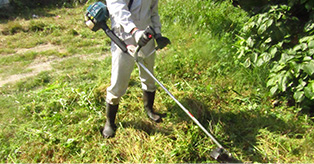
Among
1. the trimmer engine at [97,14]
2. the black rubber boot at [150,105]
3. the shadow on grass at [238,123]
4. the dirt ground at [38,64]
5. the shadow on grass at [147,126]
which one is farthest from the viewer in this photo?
the dirt ground at [38,64]

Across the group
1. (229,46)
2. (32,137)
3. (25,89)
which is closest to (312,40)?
(229,46)

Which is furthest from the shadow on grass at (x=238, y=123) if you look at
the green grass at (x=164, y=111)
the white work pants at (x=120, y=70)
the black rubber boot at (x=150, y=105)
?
the white work pants at (x=120, y=70)

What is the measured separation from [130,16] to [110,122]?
1.41 meters

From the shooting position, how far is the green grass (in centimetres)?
280

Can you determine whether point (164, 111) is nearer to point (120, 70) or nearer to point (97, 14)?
point (120, 70)

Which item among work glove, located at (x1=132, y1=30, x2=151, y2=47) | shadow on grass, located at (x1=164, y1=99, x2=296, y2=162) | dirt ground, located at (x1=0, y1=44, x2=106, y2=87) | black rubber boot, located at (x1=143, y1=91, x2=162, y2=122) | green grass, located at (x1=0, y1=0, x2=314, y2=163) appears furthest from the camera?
dirt ground, located at (x1=0, y1=44, x2=106, y2=87)

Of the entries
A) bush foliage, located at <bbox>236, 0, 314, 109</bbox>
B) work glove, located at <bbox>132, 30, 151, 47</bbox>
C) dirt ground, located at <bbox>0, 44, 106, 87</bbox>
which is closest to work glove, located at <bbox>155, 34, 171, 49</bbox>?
work glove, located at <bbox>132, 30, 151, 47</bbox>

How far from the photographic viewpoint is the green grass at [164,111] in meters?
2.80

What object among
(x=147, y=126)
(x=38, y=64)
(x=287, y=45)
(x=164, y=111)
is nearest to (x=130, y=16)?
(x=147, y=126)

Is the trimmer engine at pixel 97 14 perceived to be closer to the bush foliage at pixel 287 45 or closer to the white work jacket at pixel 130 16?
the white work jacket at pixel 130 16

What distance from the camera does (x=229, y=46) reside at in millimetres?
4250

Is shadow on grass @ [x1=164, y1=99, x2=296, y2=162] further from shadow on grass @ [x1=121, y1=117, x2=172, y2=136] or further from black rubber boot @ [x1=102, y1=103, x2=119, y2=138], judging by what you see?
black rubber boot @ [x1=102, y1=103, x2=119, y2=138]

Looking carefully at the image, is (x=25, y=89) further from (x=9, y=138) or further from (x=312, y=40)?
(x=312, y=40)

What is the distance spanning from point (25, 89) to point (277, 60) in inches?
158
